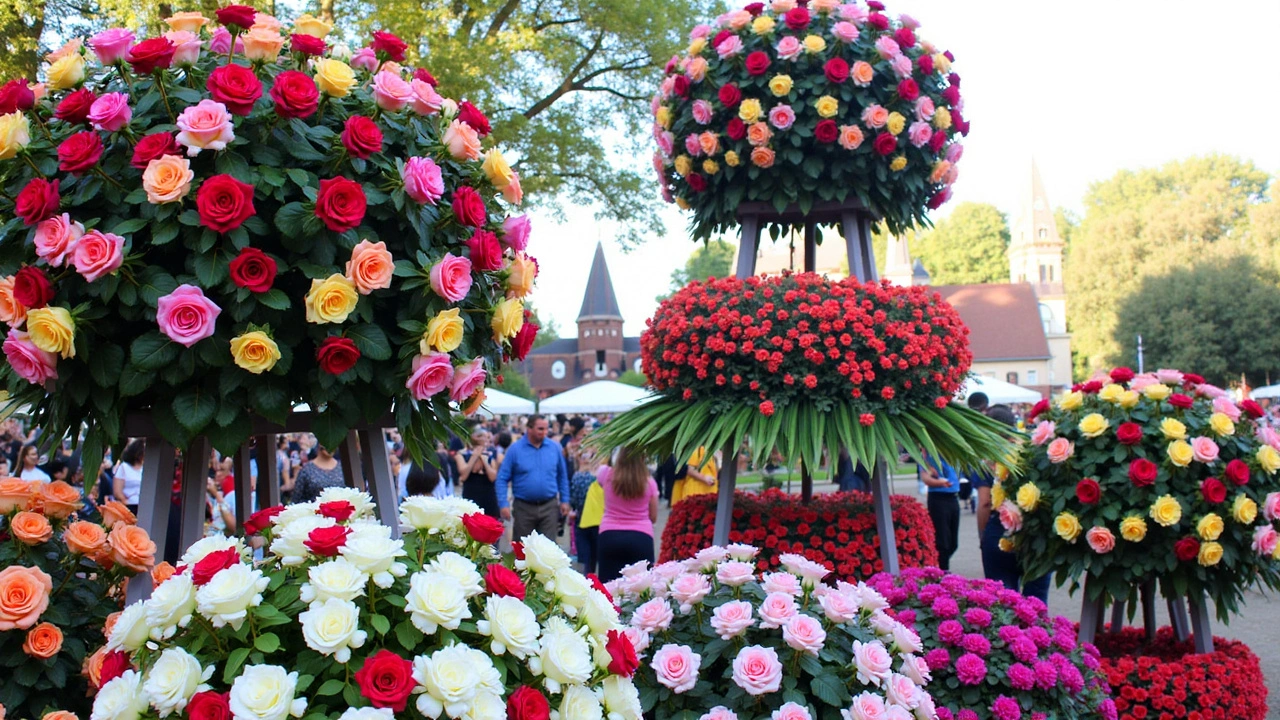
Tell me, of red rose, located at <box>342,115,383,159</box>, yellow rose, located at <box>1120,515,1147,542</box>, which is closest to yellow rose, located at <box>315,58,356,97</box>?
red rose, located at <box>342,115,383,159</box>

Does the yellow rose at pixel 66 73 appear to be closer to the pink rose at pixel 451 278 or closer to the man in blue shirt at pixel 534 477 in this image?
the pink rose at pixel 451 278

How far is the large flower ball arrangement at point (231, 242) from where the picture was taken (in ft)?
8.24

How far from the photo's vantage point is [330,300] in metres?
2.55

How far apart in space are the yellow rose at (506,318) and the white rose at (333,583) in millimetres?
1114

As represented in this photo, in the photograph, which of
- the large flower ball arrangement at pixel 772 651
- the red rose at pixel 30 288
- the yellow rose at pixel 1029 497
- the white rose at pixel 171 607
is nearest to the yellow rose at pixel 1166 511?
the yellow rose at pixel 1029 497

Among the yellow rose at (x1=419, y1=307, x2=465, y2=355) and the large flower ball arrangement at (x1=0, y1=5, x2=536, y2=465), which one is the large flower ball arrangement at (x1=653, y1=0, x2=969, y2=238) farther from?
the yellow rose at (x1=419, y1=307, x2=465, y2=355)

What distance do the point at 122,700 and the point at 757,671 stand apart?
4.95 ft

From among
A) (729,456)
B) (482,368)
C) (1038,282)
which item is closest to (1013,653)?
(729,456)

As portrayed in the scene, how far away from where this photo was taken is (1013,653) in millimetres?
3711

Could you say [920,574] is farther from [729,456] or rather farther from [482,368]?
[482,368]

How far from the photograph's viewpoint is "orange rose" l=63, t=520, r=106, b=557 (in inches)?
105

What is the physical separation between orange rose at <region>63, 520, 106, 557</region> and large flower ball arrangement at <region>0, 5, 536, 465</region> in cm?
22

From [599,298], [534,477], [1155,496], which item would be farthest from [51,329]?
[599,298]

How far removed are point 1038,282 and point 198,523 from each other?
3183 inches
